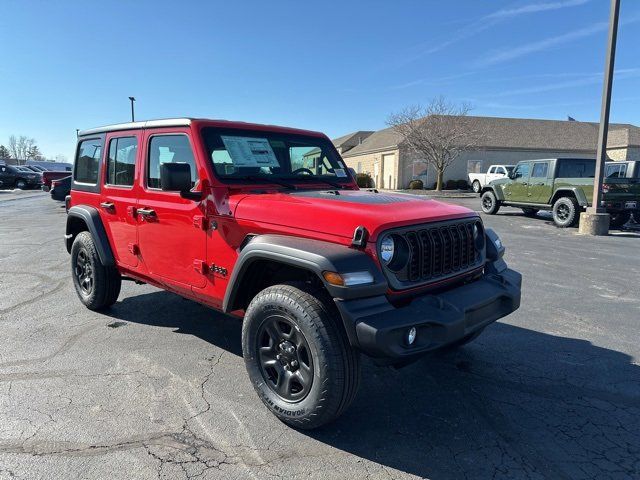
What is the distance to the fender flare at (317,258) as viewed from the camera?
2508 mm

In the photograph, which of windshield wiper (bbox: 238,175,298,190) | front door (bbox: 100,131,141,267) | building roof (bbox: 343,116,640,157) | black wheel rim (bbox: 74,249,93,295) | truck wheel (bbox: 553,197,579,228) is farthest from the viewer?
building roof (bbox: 343,116,640,157)

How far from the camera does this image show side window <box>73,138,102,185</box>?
4.82 meters

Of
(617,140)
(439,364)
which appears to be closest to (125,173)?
(439,364)

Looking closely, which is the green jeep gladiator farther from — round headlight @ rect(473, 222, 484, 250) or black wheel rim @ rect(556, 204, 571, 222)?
round headlight @ rect(473, 222, 484, 250)

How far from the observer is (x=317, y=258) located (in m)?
2.57

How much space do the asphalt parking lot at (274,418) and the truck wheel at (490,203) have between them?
37.5 ft

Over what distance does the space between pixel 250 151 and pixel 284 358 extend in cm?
180

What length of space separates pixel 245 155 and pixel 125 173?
4.50 feet

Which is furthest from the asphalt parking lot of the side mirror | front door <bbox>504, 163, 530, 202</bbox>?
front door <bbox>504, 163, 530, 202</bbox>

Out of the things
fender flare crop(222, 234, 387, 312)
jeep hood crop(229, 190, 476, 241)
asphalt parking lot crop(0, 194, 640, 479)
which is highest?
jeep hood crop(229, 190, 476, 241)

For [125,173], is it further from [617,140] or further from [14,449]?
[617,140]

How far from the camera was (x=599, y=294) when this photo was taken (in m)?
6.00

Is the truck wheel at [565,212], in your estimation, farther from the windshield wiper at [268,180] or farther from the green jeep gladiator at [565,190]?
the windshield wiper at [268,180]

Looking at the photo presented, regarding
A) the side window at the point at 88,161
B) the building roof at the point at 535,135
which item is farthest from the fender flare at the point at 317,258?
the building roof at the point at 535,135
